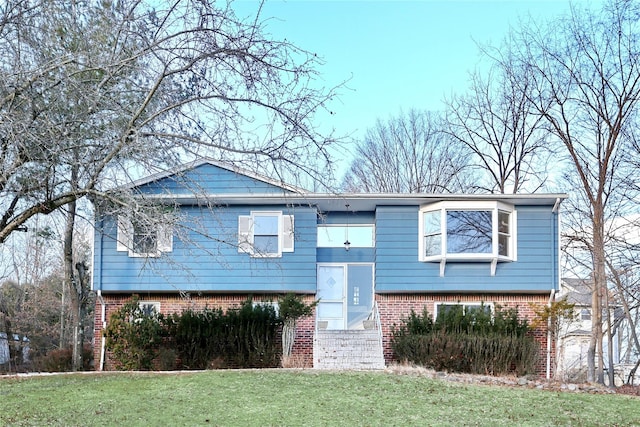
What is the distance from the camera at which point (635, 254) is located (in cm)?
1952

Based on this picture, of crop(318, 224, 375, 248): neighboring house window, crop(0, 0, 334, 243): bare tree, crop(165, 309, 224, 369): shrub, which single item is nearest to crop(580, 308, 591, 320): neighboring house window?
crop(318, 224, 375, 248): neighboring house window

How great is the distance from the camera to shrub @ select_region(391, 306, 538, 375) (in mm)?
16062

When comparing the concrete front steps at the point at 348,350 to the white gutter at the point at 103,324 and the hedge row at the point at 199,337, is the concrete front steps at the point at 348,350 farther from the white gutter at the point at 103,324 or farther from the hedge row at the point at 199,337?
the white gutter at the point at 103,324

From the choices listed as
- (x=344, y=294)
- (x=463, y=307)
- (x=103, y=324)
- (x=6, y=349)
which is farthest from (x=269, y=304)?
(x=6, y=349)

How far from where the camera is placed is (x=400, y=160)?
107 feet

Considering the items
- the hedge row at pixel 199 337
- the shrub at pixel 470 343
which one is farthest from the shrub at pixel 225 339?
the shrub at pixel 470 343

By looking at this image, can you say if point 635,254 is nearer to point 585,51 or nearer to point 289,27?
point 585,51

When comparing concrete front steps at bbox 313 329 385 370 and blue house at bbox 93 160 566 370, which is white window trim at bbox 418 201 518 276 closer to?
blue house at bbox 93 160 566 370

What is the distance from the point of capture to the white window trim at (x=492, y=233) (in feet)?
58.7

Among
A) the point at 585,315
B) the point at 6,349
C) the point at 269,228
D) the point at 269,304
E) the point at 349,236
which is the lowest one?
the point at 6,349

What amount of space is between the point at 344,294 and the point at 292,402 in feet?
27.1

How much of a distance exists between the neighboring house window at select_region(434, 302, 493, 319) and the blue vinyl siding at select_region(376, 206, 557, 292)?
16.7 inches

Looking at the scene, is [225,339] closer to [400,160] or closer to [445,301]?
[445,301]

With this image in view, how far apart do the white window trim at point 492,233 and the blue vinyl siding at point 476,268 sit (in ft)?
0.42
